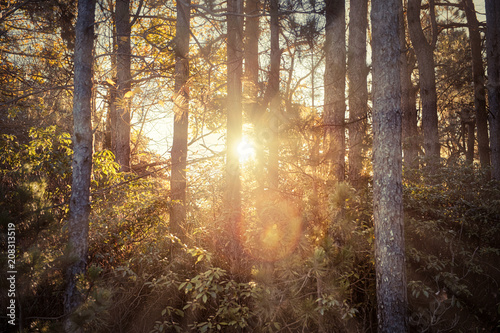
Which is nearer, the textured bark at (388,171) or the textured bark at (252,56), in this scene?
the textured bark at (388,171)

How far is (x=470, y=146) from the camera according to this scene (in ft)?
66.7

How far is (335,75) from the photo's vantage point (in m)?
7.13

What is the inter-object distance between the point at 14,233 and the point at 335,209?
14.8 feet

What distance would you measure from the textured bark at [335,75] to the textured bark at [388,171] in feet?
5.27

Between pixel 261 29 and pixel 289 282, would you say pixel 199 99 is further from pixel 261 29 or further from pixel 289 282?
pixel 289 282

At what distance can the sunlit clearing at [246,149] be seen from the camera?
266 inches

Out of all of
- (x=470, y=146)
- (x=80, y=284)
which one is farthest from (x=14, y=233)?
(x=470, y=146)

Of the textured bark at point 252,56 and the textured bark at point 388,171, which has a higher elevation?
the textured bark at point 252,56

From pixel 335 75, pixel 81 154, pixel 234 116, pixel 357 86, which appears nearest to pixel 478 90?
pixel 357 86

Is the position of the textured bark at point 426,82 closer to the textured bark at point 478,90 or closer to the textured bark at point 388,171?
the textured bark at point 478,90

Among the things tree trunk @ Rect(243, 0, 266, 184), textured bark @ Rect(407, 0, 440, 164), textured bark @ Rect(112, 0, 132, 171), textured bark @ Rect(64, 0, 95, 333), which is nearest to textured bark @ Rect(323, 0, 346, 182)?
tree trunk @ Rect(243, 0, 266, 184)

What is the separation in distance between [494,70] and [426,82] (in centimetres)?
242

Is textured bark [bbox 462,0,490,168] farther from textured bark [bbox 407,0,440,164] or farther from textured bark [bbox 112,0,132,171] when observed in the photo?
textured bark [bbox 112,0,132,171]

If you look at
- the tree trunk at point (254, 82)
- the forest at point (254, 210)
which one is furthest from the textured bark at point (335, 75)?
the tree trunk at point (254, 82)
